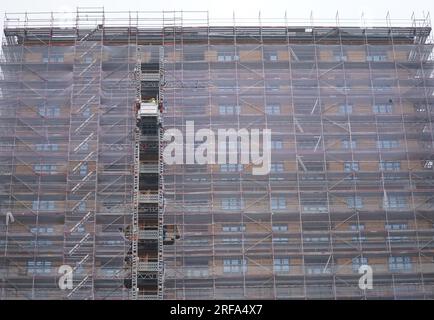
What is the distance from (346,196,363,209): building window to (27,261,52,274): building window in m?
14.1

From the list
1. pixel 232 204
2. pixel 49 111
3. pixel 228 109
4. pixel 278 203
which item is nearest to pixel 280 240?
pixel 278 203

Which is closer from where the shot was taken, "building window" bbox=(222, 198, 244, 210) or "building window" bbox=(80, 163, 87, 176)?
"building window" bbox=(222, 198, 244, 210)

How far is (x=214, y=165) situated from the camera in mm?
34750

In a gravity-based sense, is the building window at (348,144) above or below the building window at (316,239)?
above

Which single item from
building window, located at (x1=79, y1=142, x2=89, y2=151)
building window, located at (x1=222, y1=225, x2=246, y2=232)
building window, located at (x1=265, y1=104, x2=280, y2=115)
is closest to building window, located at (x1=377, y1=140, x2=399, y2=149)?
building window, located at (x1=265, y1=104, x2=280, y2=115)

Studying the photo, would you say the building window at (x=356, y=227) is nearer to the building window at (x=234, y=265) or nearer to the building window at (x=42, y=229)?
the building window at (x=234, y=265)

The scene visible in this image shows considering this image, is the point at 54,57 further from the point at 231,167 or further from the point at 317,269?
the point at 317,269

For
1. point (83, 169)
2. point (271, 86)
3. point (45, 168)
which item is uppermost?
point (271, 86)

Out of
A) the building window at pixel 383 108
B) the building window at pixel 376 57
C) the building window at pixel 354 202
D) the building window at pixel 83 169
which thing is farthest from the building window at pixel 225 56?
the building window at pixel 354 202

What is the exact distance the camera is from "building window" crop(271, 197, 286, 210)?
33.9 meters

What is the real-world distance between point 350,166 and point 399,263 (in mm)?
5118

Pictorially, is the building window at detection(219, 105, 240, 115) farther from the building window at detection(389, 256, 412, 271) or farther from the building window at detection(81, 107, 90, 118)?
the building window at detection(389, 256, 412, 271)

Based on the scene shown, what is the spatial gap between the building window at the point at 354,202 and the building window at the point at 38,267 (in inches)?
554

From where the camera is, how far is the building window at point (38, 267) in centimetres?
3234
